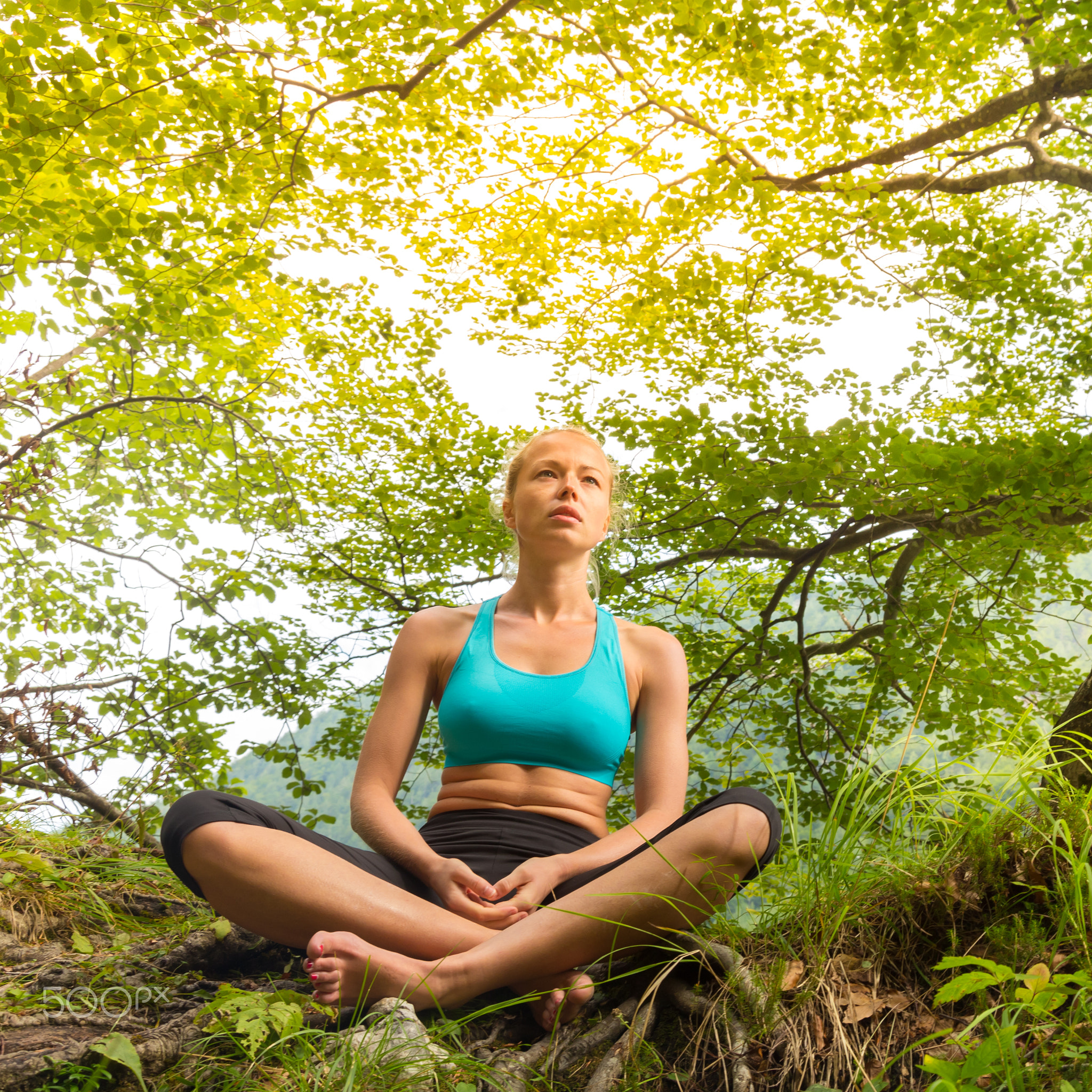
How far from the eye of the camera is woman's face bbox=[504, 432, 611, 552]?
7.75ft

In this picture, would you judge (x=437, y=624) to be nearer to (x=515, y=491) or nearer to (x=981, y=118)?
(x=515, y=491)

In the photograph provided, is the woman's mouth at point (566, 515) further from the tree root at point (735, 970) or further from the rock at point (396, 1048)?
the rock at point (396, 1048)

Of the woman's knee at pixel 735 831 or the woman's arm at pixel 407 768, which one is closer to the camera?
the woman's knee at pixel 735 831

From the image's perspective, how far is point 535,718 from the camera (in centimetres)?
215

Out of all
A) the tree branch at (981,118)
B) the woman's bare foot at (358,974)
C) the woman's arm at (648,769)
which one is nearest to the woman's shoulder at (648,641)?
the woman's arm at (648,769)

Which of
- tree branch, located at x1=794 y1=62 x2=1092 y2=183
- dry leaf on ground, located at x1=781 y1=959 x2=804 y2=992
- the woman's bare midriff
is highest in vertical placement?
tree branch, located at x1=794 y1=62 x2=1092 y2=183

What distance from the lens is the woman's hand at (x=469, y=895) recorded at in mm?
1737

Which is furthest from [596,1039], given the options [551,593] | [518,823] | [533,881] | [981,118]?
[981,118]

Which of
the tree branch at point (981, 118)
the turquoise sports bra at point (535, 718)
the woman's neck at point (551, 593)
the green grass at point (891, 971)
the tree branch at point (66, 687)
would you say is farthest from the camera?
the tree branch at point (981, 118)

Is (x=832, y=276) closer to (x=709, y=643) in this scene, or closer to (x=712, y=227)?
(x=712, y=227)

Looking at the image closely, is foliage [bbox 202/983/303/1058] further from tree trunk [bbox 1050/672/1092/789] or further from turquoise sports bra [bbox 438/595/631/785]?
tree trunk [bbox 1050/672/1092/789]

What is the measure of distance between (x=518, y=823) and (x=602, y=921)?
1.60 feet

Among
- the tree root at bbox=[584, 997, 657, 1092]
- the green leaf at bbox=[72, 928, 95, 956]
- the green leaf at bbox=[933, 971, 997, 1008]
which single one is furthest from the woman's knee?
the green leaf at bbox=[72, 928, 95, 956]

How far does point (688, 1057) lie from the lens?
57.3 inches
